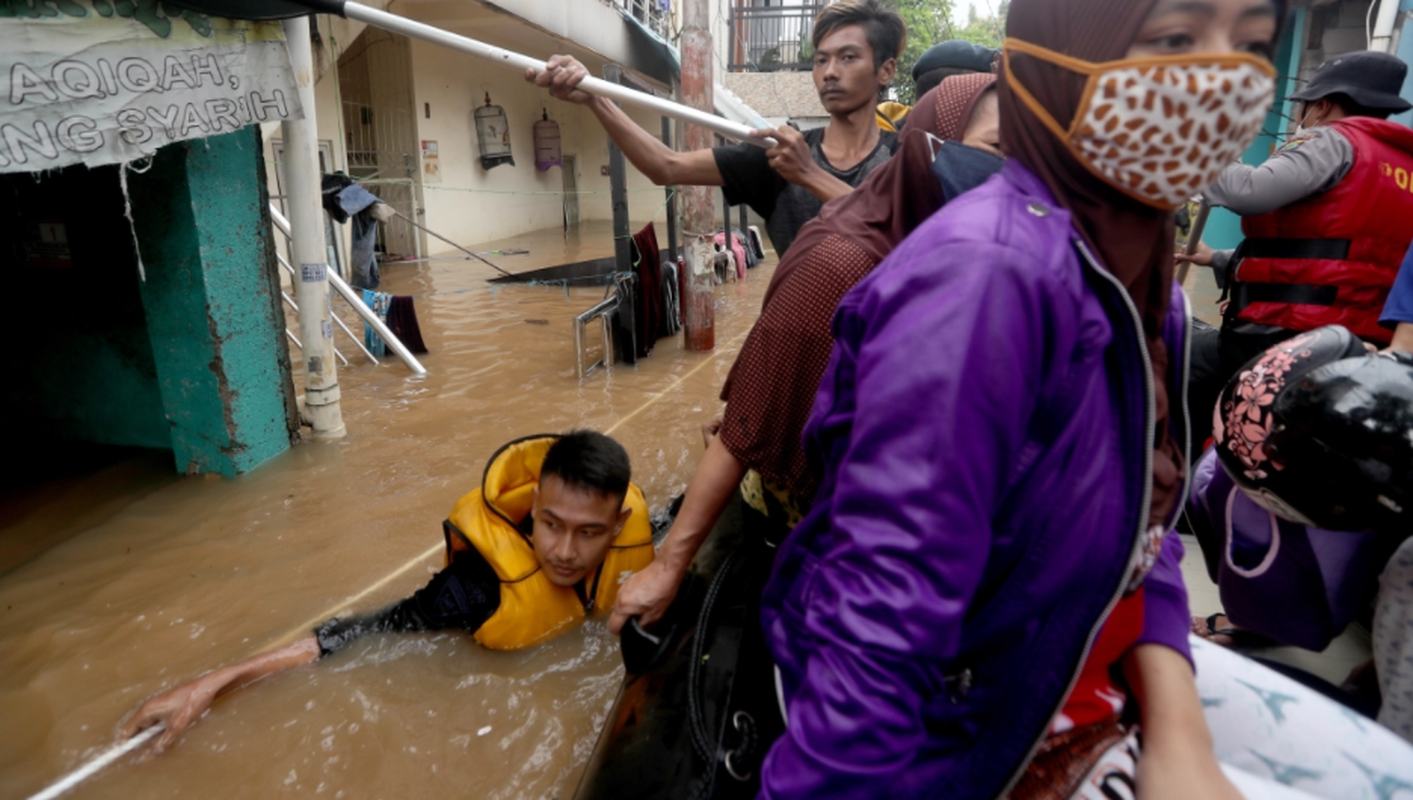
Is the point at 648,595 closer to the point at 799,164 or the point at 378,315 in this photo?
the point at 799,164

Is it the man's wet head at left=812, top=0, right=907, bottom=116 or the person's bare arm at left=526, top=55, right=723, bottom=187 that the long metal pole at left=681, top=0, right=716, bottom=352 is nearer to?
the man's wet head at left=812, top=0, right=907, bottom=116

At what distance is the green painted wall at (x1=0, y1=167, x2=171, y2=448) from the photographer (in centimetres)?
371

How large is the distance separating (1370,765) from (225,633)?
2931 mm

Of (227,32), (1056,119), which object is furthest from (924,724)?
(227,32)

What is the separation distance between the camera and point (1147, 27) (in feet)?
2.60

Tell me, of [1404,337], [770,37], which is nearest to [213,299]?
[1404,337]

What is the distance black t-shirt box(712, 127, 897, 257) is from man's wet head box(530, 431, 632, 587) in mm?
890

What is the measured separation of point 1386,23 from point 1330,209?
5086mm

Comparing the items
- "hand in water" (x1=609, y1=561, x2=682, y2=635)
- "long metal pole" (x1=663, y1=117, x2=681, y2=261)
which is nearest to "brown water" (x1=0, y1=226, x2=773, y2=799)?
"hand in water" (x1=609, y1=561, x2=682, y2=635)

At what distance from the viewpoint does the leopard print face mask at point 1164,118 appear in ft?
2.64

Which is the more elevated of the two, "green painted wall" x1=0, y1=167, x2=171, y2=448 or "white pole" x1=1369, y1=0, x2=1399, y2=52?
"white pole" x1=1369, y1=0, x2=1399, y2=52

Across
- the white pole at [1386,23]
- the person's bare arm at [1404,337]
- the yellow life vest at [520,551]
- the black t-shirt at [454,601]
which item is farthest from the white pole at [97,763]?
the white pole at [1386,23]

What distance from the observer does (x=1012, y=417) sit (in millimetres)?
751

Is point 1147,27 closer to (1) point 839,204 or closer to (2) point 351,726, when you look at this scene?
(1) point 839,204
